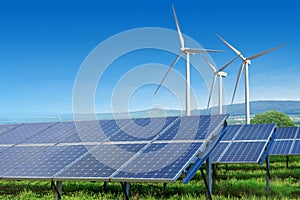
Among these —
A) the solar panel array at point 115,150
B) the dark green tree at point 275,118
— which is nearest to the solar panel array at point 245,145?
the solar panel array at point 115,150

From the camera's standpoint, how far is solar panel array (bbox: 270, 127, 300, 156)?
25234mm

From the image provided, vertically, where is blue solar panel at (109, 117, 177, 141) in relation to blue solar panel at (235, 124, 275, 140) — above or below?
above

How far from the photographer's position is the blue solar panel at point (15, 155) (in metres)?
13.2

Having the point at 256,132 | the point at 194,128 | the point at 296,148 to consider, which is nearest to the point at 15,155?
the point at 194,128

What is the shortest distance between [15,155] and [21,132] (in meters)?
3.11

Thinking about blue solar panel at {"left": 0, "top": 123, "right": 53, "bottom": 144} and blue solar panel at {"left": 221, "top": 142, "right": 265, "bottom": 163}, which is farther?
blue solar panel at {"left": 221, "top": 142, "right": 265, "bottom": 163}

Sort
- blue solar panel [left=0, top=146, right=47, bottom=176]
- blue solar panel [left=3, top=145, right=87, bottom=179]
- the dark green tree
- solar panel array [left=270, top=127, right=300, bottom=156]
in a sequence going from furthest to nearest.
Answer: the dark green tree → solar panel array [left=270, top=127, right=300, bottom=156] → blue solar panel [left=0, top=146, right=47, bottom=176] → blue solar panel [left=3, top=145, right=87, bottom=179]

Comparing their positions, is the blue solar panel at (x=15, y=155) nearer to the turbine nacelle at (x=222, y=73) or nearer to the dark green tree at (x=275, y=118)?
the turbine nacelle at (x=222, y=73)

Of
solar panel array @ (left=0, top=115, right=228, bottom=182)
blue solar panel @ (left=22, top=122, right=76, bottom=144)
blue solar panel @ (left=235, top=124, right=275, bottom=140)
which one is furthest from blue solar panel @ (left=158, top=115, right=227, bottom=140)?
blue solar panel @ (left=235, top=124, right=275, bottom=140)

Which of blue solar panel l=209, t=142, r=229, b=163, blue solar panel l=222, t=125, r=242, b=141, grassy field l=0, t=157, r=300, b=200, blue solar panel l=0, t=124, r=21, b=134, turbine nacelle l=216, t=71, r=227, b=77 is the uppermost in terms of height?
turbine nacelle l=216, t=71, r=227, b=77

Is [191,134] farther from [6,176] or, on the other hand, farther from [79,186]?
[79,186]

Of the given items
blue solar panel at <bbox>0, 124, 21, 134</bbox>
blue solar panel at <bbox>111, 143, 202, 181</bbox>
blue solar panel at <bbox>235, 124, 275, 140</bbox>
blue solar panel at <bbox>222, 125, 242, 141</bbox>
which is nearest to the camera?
blue solar panel at <bbox>111, 143, 202, 181</bbox>

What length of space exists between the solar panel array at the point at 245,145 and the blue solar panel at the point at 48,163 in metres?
7.46

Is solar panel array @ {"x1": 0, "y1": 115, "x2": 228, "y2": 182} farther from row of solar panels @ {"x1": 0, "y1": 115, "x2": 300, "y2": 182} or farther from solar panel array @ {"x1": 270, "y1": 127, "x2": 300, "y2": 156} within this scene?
solar panel array @ {"x1": 270, "y1": 127, "x2": 300, "y2": 156}
